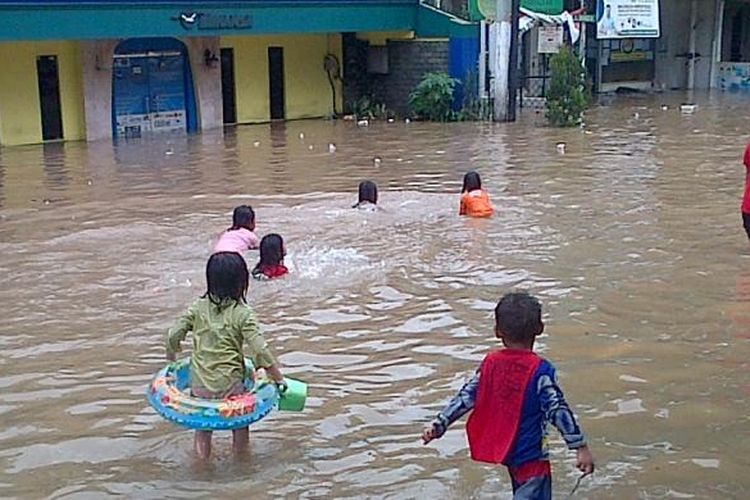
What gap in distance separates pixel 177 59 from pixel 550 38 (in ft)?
33.5

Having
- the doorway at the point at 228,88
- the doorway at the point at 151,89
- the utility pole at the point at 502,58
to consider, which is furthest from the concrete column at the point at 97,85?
the utility pole at the point at 502,58

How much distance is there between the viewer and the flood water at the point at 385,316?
548 centimetres

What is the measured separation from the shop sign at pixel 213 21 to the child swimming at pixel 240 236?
1508cm

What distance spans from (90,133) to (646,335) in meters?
19.0

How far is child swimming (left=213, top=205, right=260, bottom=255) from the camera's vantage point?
9.66 meters

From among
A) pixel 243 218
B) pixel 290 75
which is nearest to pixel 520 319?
pixel 243 218

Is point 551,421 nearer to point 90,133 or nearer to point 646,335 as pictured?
point 646,335

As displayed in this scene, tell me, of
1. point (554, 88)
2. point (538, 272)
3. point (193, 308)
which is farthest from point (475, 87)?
point (193, 308)

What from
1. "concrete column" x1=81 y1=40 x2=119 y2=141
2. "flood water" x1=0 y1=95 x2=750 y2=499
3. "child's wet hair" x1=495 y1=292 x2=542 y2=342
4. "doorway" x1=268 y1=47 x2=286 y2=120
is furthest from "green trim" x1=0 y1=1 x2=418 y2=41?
"child's wet hair" x1=495 y1=292 x2=542 y2=342

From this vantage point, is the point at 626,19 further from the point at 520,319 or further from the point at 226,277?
the point at 520,319

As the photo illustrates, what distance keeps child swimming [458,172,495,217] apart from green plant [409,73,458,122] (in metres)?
14.2

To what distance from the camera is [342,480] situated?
5355mm

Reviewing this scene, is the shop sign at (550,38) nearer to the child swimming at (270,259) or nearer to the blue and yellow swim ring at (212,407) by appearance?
the child swimming at (270,259)

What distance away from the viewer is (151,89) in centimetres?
2594
